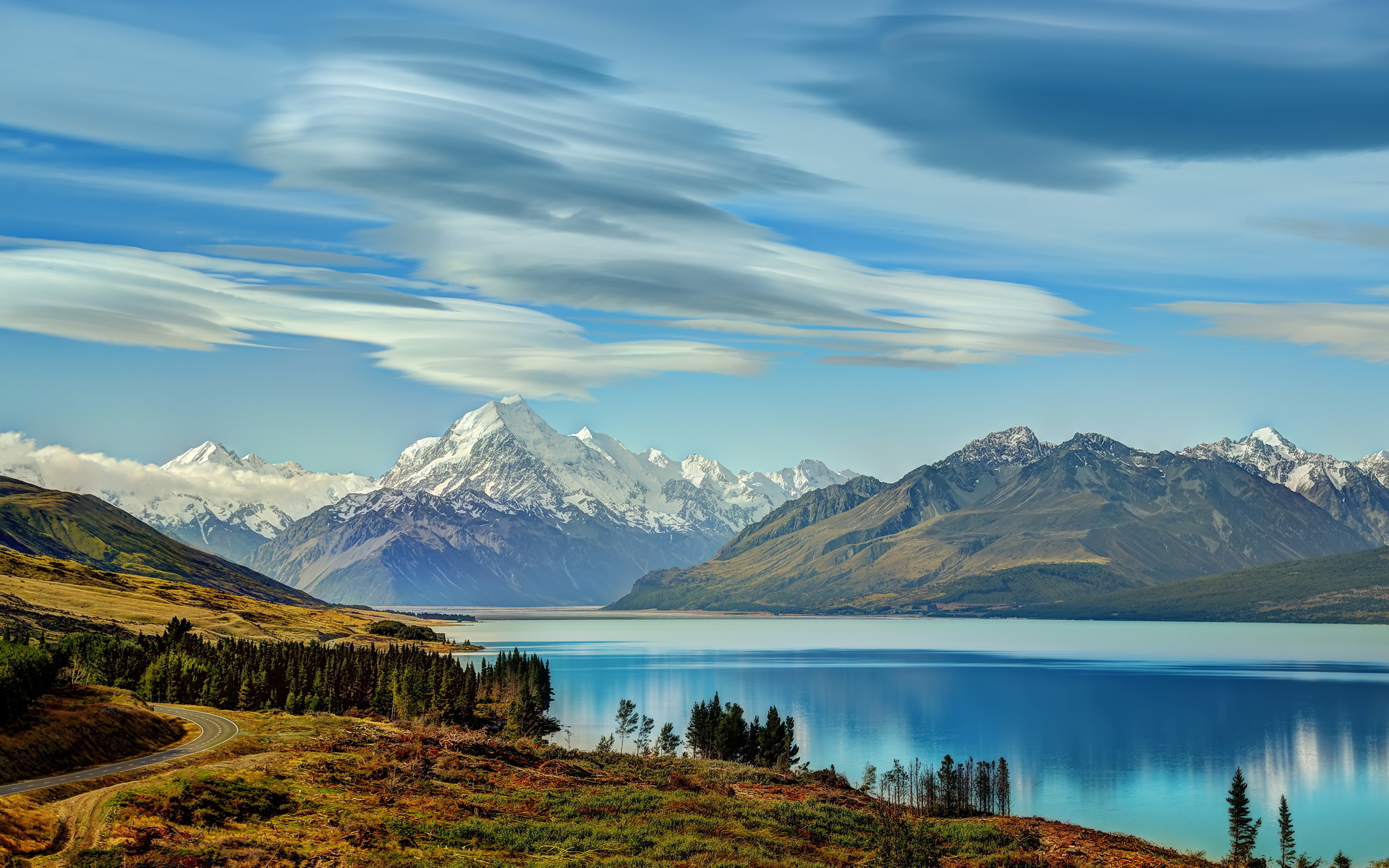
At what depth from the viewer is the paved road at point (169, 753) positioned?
65.8m

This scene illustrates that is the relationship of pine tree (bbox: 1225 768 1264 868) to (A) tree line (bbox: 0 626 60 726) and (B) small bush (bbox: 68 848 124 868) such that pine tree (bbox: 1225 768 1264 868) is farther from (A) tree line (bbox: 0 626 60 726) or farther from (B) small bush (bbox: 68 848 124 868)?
(A) tree line (bbox: 0 626 60 726)

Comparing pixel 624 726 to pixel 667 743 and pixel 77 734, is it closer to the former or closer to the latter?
pixel 667 743

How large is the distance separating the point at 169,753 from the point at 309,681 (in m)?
79.9

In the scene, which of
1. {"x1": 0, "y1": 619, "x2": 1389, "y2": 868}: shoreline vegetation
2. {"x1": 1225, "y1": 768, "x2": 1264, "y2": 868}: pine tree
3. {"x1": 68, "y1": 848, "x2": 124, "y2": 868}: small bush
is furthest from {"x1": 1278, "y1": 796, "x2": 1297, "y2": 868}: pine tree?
{"x1": 68, "y1": 848, "x2": 124, "y2": 868}: small bush

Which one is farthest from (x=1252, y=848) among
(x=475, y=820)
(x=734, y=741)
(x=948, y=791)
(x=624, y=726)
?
(x=624, y=726)

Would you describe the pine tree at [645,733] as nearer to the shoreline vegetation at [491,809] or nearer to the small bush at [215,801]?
the shoreline vegetation at [491,809]

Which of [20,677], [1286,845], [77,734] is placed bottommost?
[1286,845]

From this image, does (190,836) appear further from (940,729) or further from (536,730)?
(940,729)

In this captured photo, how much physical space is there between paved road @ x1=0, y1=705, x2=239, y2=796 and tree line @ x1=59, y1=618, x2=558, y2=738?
1655 centimetres

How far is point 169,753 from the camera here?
80.9m

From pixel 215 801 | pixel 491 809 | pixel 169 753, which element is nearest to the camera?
pixel 215 801

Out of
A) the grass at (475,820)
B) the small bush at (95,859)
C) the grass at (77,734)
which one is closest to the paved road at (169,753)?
the grass at (77,734)

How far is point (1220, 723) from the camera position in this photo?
7436 inches

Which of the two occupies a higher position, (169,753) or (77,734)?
(77,734)
